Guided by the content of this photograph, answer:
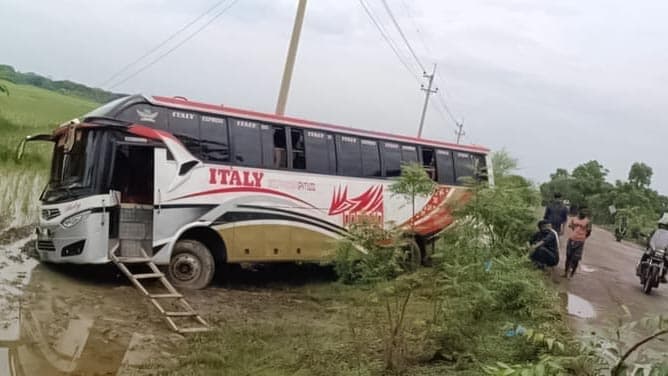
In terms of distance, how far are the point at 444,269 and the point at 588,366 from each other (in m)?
2.50

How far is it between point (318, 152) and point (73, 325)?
16.6ft

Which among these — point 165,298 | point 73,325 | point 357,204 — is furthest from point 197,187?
point 357,204

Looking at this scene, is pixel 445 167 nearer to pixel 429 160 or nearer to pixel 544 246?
pixel 429 160

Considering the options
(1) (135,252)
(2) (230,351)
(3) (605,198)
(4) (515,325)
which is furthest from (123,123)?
(3) (605,198)

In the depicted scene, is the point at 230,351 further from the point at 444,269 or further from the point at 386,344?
the point at 444,269

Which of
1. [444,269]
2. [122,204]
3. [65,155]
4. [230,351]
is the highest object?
[65,155]

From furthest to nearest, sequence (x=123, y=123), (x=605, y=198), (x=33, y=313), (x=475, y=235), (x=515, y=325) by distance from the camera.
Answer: (x=605, y=198) → (x=123, y=123) → (x=33, y=313) → (x=475, y=235) → (x=515, y=325)

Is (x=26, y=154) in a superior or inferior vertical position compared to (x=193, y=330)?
superior

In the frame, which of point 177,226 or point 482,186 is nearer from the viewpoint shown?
point 482,186

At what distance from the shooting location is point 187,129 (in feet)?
29.7

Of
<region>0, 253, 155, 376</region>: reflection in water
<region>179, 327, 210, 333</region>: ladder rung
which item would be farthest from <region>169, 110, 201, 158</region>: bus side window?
<region>179, 327, 210, 333</region>: ladder rung

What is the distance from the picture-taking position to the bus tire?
356 inches

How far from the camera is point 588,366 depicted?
3.60 meters

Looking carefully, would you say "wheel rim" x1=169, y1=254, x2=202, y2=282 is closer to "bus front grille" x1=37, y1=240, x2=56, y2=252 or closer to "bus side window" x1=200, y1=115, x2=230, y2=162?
"bus side window" x1=200, y1=115, x2=230, y2=162
